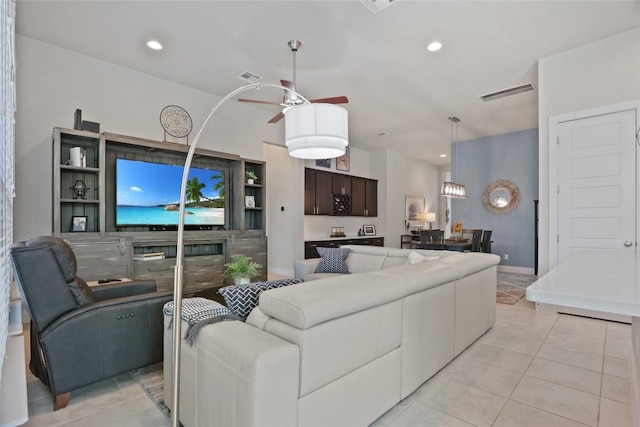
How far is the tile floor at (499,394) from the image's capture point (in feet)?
5.84

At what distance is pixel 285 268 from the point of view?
6.87 metres

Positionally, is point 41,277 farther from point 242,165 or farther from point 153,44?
point 242,165

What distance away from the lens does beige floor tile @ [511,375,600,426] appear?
A: 6.03 feet

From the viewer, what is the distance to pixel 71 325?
1841 millimetres

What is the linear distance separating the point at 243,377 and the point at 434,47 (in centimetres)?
377

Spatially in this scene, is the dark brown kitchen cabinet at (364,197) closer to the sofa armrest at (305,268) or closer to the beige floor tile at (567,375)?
the sofa armrest at (305,268)

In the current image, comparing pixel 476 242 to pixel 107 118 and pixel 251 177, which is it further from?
pixel 107 118

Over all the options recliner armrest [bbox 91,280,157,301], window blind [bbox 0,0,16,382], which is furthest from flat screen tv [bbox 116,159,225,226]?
window blind [bbox 0,0,16,382]

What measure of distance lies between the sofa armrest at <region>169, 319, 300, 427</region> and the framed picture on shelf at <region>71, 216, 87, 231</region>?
3.09 meters

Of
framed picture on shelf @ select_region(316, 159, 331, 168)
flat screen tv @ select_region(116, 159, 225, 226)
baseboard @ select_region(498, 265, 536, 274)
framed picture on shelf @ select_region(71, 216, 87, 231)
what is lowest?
baseboard @ select_region(498, 265, 536, 274)

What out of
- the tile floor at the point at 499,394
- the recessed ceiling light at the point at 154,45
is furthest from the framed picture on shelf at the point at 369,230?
the recessed ceiling light at the point at 154,45

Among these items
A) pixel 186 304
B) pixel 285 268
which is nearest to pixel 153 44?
pixel 186 304

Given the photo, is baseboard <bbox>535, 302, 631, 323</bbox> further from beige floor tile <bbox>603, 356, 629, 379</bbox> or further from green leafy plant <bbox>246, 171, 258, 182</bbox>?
green leafy plant <bbox>246, 171, 258, 182</bbox>

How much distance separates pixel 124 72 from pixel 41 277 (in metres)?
3.32
